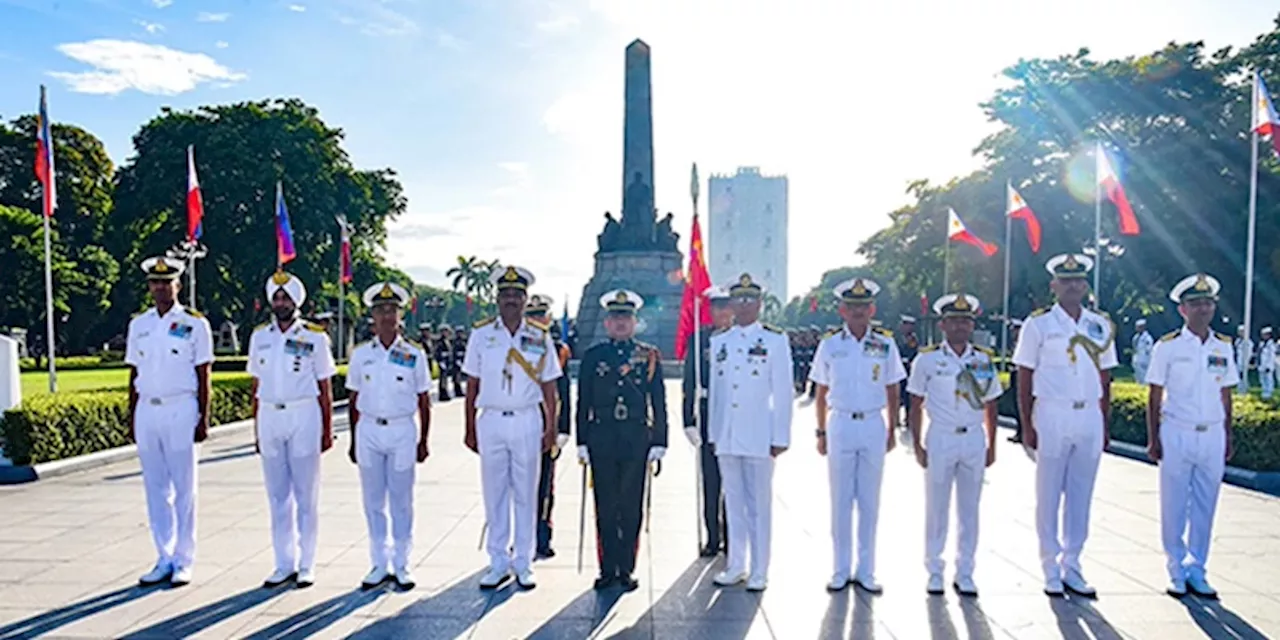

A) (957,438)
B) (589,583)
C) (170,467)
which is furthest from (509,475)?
(957,438)

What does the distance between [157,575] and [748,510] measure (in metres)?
3.57

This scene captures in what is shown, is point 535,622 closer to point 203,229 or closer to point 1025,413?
point 1025,413

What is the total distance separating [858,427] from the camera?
5.40 metres

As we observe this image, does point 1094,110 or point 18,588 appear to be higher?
point 1094,110

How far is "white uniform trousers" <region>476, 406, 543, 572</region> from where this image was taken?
17.6 ft

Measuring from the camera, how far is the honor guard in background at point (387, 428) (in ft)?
17.7

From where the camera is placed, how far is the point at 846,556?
549 cm

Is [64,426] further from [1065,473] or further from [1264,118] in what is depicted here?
[1264,118]

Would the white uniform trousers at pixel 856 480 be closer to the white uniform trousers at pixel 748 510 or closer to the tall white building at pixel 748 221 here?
the white uniform trousers at pixel 748 510

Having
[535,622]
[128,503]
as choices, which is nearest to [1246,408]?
[535,622]

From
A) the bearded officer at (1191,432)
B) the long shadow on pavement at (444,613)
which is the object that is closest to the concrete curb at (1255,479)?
the bearded officer at (1191,432)

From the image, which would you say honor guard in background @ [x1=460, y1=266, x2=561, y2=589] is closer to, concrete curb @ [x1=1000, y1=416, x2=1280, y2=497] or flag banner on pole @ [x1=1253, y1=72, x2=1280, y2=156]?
concrete curb @ [x1=1000, y1=416, x2=1280, y2=497]

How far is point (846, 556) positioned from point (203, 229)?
28180 mm

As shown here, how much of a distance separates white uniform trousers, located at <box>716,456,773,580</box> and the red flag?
130 cm
